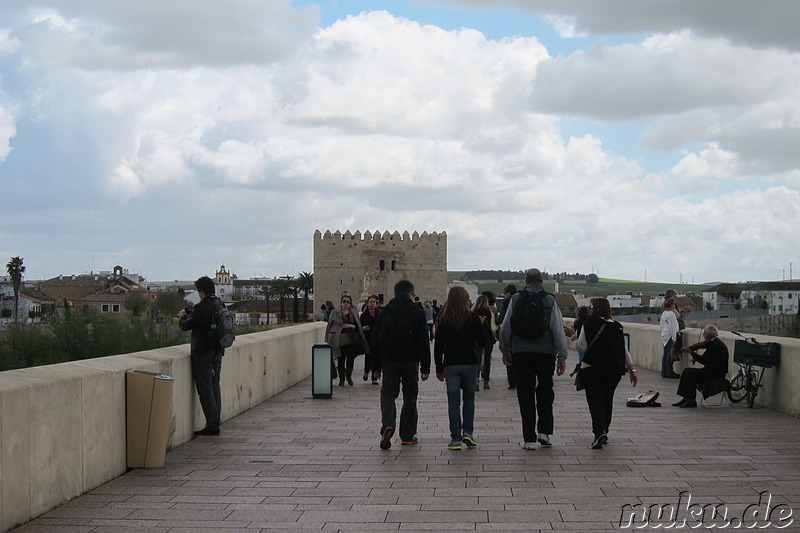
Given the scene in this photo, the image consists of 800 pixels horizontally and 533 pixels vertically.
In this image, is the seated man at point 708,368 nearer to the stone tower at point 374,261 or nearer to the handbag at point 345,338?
the handbag at point 345,338

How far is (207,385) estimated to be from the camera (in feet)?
31.0

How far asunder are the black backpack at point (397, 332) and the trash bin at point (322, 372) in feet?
13.3

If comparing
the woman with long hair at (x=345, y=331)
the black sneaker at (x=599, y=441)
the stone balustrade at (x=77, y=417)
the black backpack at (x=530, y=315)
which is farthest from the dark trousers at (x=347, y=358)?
the black sneaker at (x=599, y=441)

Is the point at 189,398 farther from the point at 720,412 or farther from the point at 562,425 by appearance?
the point at 720,412

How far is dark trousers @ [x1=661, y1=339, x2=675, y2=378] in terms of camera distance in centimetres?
1590

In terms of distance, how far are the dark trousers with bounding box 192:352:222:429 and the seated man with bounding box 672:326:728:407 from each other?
19.5 ft

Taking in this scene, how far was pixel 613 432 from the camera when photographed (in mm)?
9914

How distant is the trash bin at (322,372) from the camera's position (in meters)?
13.2

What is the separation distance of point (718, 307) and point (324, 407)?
100743 millimetres

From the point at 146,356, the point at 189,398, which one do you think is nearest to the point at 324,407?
the point at 189,398

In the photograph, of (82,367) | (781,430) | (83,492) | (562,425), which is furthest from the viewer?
(562,425)

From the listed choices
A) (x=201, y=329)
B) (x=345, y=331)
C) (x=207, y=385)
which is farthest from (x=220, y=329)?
(x=345, y=331)

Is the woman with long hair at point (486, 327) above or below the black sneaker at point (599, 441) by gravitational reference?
above

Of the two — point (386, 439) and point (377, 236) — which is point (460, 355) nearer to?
point (386, 439)
